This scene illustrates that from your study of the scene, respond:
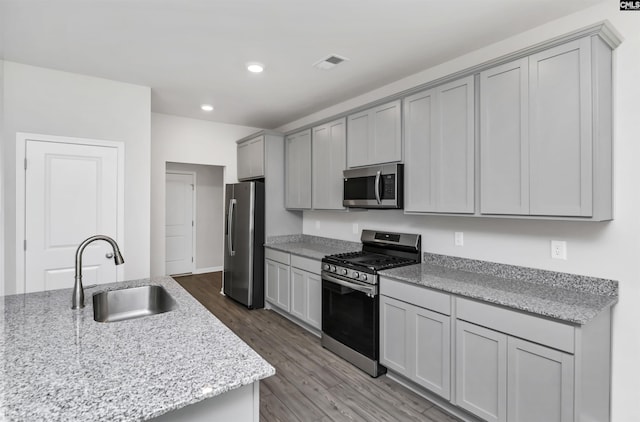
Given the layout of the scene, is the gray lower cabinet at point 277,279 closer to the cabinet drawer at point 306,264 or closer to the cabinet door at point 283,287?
the cabinet door at point 283,287

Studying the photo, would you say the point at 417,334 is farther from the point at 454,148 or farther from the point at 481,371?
the point at 454,148

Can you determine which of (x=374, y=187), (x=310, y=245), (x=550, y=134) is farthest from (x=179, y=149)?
(x=550, y=134)

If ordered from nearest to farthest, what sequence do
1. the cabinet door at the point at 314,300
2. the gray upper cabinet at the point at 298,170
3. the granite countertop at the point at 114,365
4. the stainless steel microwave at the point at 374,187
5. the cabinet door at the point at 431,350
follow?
the granite countertop at the point at 114,365
the cabinet door at the point at 431,350
the stainless steel microwave at the point at 374,187
the cabinet door at the point at 314,300
the gray upper cabinet at the point at 298,170

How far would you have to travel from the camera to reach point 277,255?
4.20 metres

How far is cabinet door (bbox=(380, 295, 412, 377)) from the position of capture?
2.51 meters

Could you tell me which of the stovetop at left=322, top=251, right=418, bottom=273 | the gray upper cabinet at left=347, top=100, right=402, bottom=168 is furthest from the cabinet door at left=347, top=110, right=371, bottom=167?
the stovetop at left=322, top=251, right=418, bottom=273

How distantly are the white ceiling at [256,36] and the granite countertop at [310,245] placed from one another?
187 cm

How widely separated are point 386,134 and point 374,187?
0.51 metres

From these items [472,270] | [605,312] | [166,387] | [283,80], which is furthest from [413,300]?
[283,80]

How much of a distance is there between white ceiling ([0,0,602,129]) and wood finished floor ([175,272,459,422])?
9.03ft

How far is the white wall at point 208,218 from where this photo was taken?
663 centimetres

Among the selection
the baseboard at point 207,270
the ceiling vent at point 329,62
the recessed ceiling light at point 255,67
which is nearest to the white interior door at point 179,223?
the baseboard at point 207,270

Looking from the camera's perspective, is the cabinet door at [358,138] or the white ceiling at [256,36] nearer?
the white ceiling at [256,36]

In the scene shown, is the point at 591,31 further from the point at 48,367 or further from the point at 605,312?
the point at 48,367
